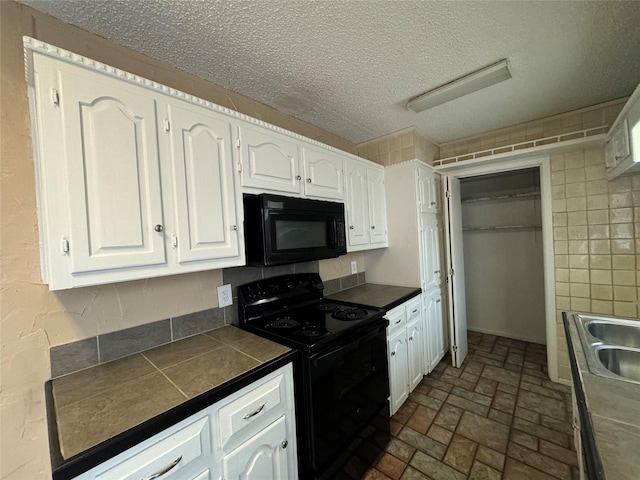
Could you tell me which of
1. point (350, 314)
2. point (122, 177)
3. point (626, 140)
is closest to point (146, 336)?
point (122, 177)

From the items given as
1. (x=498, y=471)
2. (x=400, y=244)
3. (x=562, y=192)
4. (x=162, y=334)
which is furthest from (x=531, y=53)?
(x=162, y=334)

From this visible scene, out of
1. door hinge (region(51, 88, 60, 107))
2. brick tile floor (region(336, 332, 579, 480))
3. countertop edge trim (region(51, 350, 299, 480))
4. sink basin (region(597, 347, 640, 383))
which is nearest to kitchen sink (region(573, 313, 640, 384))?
sink basin (region(597, 347, 640, 383))

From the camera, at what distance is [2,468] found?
93 centimetres

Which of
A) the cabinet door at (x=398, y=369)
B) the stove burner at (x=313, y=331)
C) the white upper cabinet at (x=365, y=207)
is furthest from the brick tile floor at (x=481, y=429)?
the white upper cabinet at (x=365, y=207)

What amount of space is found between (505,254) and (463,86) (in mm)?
2508

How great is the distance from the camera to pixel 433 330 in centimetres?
258

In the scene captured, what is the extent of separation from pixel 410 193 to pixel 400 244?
51cm

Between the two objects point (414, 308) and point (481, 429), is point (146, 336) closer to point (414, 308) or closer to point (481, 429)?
point (414, 308)

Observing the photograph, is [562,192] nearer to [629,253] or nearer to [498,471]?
[629,253]

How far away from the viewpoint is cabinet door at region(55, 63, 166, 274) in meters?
0.91

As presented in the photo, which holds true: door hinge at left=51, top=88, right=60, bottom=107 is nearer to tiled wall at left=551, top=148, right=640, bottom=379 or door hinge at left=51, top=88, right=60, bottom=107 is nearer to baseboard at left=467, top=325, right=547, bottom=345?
tiled wall at left=551, top=148, right=640, bottom=379

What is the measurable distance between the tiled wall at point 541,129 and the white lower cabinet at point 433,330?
5.41ft

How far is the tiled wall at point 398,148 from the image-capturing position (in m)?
2.45

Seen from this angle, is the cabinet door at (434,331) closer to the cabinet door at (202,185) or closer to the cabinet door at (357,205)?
the cabinet door at (357,205)
